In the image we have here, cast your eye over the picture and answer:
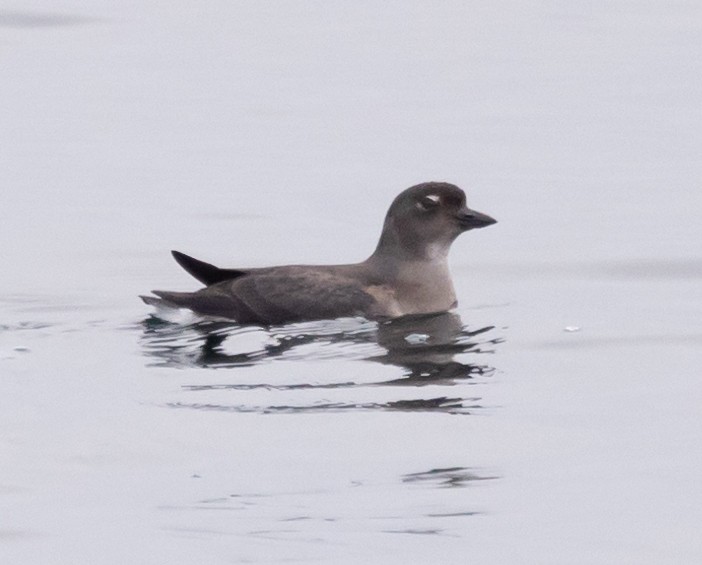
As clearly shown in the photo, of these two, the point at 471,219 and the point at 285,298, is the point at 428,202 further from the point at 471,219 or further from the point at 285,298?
the point at 285,298

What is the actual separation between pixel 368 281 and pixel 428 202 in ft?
2.82

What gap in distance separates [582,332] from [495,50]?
1809cm

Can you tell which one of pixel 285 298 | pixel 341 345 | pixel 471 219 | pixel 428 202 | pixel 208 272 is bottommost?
pixel 341 345

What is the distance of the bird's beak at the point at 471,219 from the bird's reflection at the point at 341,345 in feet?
2.24

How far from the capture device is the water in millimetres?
8539

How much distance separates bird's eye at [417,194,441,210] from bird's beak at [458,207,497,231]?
19 cm

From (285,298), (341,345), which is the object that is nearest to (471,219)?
(285,298)

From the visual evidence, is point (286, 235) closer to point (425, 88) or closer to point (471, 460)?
point (471, 460)

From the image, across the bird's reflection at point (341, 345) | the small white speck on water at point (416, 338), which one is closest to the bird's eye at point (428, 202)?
the bird's reflection at point (341, 345)

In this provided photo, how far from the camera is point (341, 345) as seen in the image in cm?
1205

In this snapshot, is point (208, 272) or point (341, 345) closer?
point (341, 345)

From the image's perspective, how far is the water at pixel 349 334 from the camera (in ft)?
28.0

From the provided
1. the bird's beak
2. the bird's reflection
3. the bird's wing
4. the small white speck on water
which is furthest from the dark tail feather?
the bird's beak

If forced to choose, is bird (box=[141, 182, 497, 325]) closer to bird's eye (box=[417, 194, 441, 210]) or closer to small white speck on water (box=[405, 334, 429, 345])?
bird's eye (box=[417, 194, 441, 210])
